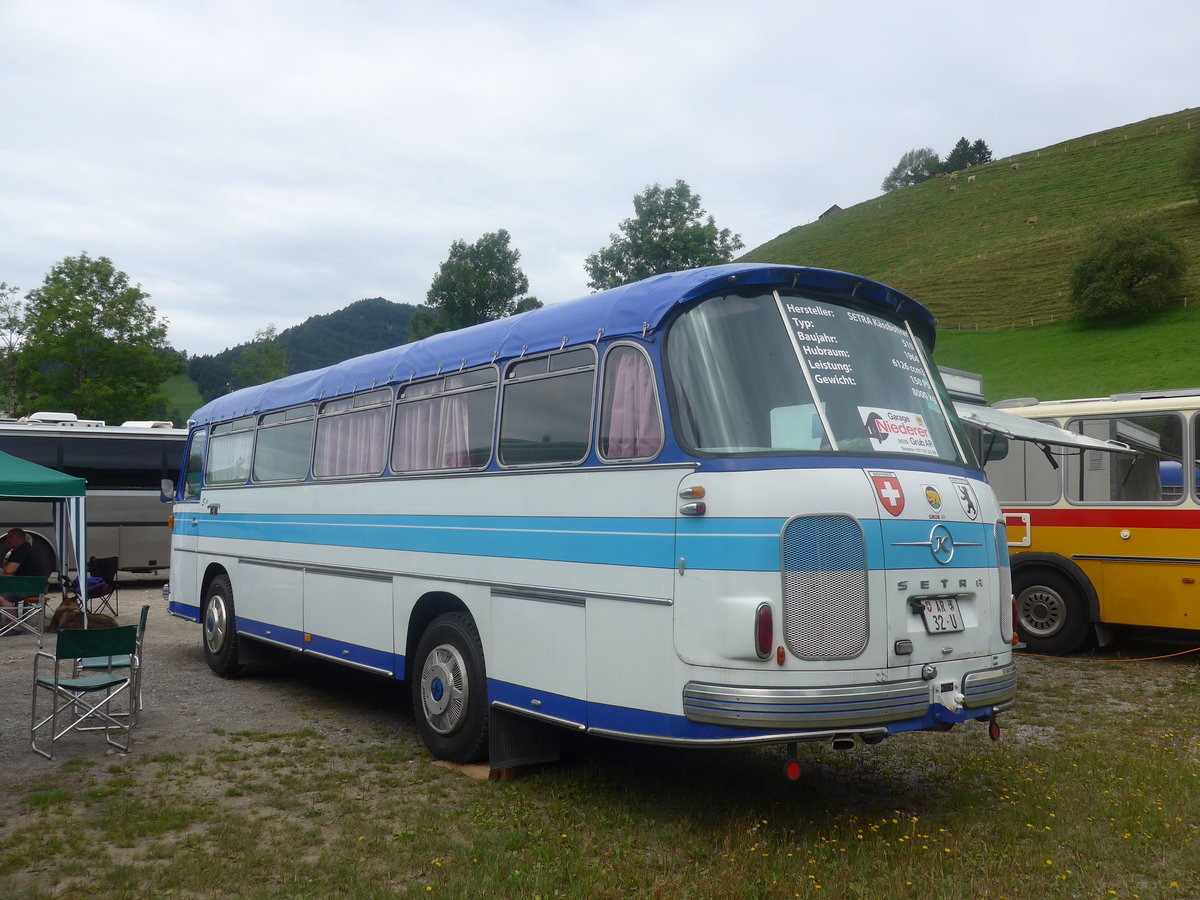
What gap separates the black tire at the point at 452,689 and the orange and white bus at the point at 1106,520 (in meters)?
6.16

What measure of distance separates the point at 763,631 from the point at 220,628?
25.0ft

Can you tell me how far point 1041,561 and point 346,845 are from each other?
347 inches

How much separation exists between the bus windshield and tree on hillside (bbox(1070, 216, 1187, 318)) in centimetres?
5584

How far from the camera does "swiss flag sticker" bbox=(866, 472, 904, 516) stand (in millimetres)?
5328

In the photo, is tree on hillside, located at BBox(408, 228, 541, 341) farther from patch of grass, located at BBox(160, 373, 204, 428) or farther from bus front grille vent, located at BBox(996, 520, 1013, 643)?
bus front grille vent, located at BBox(996, 520, 1013, 643)

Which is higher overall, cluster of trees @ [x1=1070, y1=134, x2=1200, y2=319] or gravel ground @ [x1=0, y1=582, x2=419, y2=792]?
cluster of trees @ [x1=1070, y1=134, x2=1200, y2=319]

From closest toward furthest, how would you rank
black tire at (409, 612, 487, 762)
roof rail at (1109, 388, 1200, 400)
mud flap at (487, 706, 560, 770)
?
mud flap at (487, 706, 560, 770)
black tire at (409, 612, 487, 762)
roof rail at (1109, 388, 1200, 400)

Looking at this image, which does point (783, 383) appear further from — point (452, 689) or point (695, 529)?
point (452, 689)

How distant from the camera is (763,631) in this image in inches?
195

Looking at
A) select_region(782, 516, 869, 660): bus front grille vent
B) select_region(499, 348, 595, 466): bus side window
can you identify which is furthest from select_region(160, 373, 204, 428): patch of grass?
select_region(782, 516, 869, 660): bus front grille vent

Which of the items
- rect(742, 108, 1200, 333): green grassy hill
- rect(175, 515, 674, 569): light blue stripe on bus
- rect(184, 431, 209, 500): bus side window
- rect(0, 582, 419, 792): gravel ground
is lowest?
rect(0, 582, 419, 792): gravel ground

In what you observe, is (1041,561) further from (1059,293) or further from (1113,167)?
(1113,167)

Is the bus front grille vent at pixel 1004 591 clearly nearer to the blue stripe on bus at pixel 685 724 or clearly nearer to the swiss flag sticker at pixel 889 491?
the blue stripe on bus at pixel 685 724

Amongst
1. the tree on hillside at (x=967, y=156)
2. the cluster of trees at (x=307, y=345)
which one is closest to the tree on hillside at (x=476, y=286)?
the cluster of trees at (x=307, y=345)
